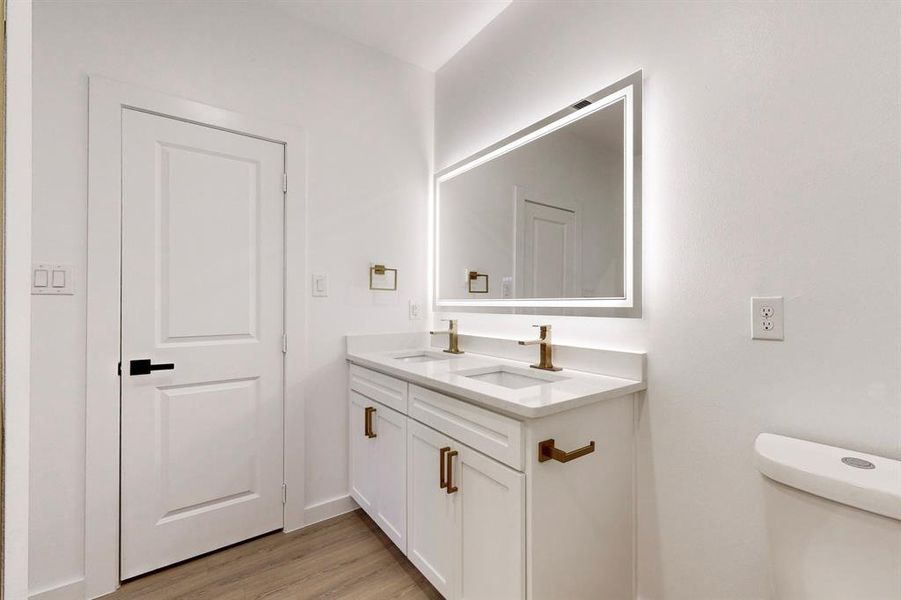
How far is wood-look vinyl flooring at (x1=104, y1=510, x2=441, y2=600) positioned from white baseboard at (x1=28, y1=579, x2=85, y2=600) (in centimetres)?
10

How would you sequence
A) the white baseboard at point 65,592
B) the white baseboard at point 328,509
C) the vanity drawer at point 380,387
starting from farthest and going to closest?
the white baseboard at point 328,509, the vanity drawer at point 380,387, the white baseboard at point 65,592

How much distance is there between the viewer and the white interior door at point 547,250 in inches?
67.3

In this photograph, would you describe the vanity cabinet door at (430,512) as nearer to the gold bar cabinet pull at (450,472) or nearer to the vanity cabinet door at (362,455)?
the gold bar cabinet pull at (450,472)

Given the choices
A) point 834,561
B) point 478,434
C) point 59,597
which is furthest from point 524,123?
point 59,597

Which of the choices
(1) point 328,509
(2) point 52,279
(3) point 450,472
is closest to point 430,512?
(3) point 450,472

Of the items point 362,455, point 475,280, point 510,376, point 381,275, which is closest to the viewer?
point 510,376

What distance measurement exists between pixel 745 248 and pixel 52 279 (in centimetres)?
238

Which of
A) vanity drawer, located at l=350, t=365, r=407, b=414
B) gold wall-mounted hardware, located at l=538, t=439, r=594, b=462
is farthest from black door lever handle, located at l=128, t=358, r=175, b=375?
gold wall-mounted hardware, located at l=538, t=439, r=594, b=462

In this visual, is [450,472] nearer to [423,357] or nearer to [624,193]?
[423,357]

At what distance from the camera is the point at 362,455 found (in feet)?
6.71

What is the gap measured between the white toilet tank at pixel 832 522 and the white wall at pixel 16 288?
4.57 feet

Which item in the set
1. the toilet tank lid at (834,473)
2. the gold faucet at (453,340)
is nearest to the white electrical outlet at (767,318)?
the toilet tank lid at (834,473)

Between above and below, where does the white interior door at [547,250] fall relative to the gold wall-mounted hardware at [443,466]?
above

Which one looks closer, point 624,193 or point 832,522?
point 832,522
